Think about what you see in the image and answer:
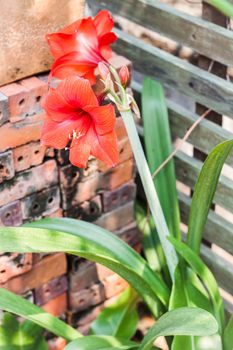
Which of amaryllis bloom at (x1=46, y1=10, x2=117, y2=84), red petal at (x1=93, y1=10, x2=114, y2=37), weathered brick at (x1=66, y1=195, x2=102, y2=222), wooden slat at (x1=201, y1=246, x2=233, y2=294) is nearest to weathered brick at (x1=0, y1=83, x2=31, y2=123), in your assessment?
amaryllis bloom at (x1=46, y1=10, x2=117, y2=84)

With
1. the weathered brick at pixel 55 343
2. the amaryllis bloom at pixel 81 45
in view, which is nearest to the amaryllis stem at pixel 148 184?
the amaryllis bloom at pixel 81 45

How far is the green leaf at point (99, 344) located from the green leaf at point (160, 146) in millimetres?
369

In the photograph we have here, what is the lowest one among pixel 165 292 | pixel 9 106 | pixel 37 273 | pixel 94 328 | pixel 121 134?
pixel 94 328

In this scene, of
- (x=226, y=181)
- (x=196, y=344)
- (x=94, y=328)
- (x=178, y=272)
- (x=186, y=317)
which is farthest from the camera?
(x=94, y=328)

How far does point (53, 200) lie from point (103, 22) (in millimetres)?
572

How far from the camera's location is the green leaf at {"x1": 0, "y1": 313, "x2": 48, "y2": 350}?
1.95 m

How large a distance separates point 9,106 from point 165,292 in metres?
0.66

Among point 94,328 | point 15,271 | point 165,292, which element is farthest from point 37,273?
point 165,292

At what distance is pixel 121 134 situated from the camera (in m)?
2.18

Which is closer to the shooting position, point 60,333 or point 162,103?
point 60,333

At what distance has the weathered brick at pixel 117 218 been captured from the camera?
2279mm

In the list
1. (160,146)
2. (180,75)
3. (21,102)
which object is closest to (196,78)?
(180,75)

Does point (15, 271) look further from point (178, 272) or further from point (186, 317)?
point (186, 317)

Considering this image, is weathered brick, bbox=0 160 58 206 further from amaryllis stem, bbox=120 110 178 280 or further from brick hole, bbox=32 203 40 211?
amaryllis stem, bbox=120 110 178 280
